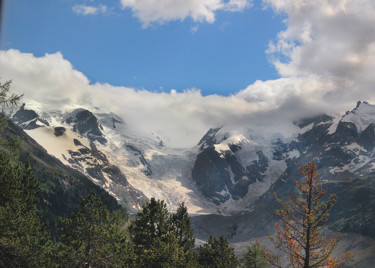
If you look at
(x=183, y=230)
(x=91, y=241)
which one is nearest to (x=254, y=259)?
(x=183, y=230)

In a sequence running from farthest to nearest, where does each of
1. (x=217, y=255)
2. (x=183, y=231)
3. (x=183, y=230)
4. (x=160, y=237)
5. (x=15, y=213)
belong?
1. (x=217, y=255)
2. (x=183, y=231)
3. (x=183, y=230)
4. (x=160, y=237)
5. (x=15, y=213)

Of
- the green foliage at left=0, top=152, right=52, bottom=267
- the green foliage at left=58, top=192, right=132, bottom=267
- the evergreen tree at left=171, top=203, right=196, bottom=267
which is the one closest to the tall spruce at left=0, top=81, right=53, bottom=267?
the green foliage at left=0, top=152, right=52, bottom=267

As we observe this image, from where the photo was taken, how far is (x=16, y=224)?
3631 cm

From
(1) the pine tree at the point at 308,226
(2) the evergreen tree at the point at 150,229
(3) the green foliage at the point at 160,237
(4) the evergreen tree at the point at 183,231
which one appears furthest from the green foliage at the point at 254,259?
(1) the pine tree at the point at 308,226

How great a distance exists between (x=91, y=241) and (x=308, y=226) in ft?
78.6

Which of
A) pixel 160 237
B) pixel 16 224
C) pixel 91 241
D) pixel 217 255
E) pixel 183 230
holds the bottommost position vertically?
→ pixel 16 224

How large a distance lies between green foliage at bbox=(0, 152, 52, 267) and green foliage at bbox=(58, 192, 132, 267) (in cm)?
271

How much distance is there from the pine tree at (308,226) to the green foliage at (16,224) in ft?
70.4

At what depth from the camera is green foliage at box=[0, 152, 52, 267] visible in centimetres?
3216

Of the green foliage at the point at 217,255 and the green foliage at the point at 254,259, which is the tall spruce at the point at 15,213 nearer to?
the green foliage at the point at 217,255

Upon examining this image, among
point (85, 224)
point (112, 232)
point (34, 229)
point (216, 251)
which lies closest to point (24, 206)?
point (34, 229)

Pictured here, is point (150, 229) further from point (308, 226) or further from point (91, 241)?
point (308, 226)

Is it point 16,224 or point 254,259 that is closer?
point 16,224

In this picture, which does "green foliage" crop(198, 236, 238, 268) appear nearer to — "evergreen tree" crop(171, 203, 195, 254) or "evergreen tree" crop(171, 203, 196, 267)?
"evergreen tree" crop(171, 203, 196, 267)
